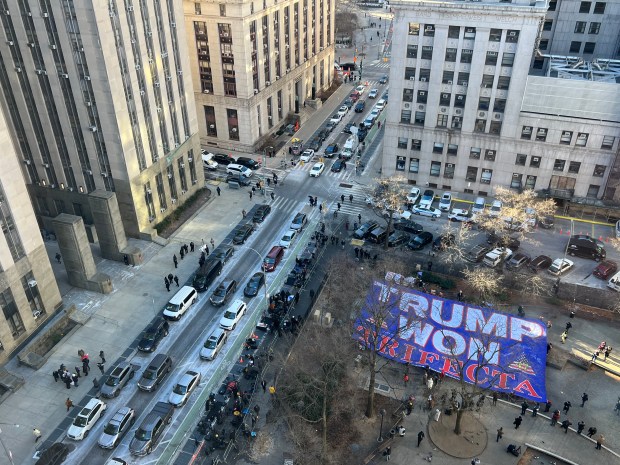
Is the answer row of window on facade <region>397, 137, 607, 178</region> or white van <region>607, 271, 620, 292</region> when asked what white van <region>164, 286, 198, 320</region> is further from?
white van <region>607, 271, 620, 292</region>

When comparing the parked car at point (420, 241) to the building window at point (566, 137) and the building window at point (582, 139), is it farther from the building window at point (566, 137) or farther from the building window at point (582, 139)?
the building window at point (582, 139)

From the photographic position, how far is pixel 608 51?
3819 inches

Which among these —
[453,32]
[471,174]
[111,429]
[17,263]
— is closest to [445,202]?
[471,174]

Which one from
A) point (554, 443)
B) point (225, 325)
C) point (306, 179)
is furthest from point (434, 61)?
point (554, 443)

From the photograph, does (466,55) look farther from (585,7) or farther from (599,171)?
(585,7)

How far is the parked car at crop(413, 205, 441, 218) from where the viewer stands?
84250 millimetres

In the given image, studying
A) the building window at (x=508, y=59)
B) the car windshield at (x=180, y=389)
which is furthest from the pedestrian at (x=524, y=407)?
the building window at (x=508, y=59)

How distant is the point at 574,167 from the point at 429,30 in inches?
1187

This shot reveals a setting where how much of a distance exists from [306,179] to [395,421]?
5179 cm

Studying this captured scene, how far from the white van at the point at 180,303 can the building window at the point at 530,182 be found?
54.0m

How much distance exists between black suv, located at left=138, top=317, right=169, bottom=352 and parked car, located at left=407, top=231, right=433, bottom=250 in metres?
35.2

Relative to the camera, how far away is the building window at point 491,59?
7771 cm

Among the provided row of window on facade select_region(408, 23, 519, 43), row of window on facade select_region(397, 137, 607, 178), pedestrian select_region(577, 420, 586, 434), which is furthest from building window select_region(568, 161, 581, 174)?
pedestrian select_region(577, 420, 586, 434)

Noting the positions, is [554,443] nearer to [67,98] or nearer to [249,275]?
[249,275]
